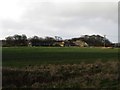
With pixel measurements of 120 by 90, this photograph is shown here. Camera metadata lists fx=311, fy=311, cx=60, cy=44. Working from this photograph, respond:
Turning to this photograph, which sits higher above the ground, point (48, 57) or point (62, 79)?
point (48, 57)

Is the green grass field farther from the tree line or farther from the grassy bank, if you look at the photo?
the tree line

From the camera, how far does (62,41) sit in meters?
154

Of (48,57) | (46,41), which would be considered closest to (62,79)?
(48,57)

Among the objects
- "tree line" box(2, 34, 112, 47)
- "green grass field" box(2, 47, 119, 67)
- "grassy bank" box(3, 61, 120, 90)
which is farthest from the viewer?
"tree line" box(2, 34, 112, 47)

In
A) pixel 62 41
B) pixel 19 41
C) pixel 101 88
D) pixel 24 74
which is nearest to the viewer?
pixel 101 88

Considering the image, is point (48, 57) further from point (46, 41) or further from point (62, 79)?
point (46, 41)

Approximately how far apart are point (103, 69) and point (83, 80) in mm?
4028

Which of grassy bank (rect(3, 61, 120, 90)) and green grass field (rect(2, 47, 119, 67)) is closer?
grassy bank (rect(3, 61, 120, 90))

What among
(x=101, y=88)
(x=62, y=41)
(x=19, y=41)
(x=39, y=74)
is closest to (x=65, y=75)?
(x=39, y=74)

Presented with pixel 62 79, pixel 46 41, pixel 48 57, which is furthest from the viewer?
pixel 46 41

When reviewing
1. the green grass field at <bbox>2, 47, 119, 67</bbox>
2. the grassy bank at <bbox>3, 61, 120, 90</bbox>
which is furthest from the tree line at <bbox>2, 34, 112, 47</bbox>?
the grassy bank at <bbox>3, 61, 120, 90</bbox>

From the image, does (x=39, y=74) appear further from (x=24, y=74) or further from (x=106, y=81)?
(x=106, y=81)

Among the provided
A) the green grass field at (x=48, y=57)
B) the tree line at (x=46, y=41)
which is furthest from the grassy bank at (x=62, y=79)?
the tree line at (x=46, y=41)

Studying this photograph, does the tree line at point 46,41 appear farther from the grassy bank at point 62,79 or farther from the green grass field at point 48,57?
the grassy bank at point 62,79
